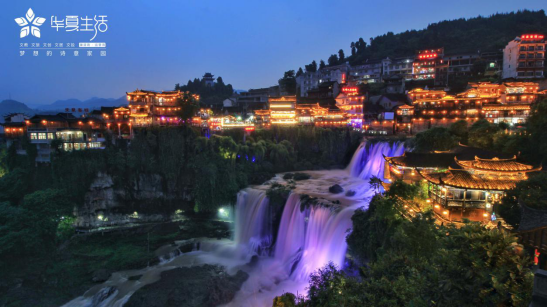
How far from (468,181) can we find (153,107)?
3681cm

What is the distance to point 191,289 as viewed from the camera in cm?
→ 1856

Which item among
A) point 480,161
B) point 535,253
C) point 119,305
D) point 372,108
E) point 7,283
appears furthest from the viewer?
point 372,108

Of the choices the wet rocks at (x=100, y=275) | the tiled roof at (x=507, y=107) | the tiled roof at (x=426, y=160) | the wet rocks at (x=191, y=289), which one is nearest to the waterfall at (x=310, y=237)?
the wet rocks at (x=191, y=289)

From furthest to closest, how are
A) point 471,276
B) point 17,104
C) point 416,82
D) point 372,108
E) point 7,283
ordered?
point 17,104, point 416,82, point 372,108, point 7,283, point 471,276

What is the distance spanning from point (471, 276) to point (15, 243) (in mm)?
27443

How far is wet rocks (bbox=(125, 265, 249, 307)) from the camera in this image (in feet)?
58.1

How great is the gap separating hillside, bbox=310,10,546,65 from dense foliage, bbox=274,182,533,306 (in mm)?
59283

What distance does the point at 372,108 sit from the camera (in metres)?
48.2

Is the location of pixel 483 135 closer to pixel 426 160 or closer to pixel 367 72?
pixel 426 160

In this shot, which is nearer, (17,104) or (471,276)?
(471,276)

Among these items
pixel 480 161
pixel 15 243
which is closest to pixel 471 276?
pixel 480 161

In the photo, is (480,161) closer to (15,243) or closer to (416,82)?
(15,243)

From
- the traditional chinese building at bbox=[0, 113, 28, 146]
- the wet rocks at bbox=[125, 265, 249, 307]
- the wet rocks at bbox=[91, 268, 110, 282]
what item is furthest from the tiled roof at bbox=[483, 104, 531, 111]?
the traditional chinese building at bbox=[0, 113, 28, 146]

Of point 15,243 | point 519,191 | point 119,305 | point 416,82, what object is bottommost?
point 119,305
